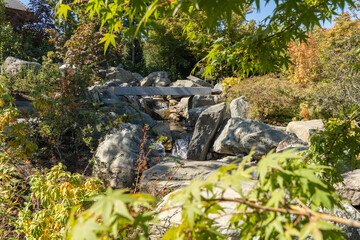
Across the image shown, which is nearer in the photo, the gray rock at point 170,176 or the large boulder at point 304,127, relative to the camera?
the gray rock at point 170,176

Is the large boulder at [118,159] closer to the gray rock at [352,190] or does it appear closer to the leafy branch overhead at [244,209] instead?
the leafy branch overhead at [244,209]

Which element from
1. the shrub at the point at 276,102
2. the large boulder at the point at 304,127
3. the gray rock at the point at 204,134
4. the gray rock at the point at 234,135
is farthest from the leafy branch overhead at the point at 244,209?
the shrub at the point at 276,102

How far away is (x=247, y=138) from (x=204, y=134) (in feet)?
3.67

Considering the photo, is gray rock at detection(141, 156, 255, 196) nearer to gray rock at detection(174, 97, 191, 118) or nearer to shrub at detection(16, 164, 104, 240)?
shrub at detection(16, 164, 104, 240)

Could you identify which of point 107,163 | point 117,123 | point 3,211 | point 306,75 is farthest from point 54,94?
point 306,75

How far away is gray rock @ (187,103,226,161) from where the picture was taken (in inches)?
255

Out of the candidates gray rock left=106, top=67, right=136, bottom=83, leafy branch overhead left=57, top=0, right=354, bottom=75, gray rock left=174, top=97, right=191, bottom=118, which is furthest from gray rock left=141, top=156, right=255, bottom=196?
gray rock left=106, top=67, right=136, bottom=83

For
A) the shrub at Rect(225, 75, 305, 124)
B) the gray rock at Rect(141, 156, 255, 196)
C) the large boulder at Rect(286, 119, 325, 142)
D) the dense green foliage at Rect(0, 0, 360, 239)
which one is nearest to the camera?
the dense green foliage at Rect(0, 0, 360, 239)

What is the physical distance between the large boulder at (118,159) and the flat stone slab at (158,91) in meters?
7.18

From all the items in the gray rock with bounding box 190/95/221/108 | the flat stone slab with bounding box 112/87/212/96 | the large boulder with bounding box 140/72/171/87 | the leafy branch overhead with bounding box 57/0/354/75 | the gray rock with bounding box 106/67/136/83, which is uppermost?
the gray rock with bounding box 106/67/136/83

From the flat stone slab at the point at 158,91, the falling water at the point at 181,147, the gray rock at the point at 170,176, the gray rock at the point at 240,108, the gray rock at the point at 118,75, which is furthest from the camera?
the gray rock at the point at 118,75

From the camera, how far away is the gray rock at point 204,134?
647 centimetres

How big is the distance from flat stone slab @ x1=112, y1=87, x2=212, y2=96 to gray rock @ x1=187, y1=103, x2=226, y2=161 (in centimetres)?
581

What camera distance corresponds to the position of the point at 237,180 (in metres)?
0.82
